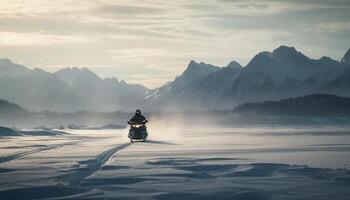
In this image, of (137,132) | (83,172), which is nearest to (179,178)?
(83,172)

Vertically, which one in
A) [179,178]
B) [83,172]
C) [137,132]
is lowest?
[179,178]

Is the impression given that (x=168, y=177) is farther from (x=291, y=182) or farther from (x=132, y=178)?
(x=291, y=182)

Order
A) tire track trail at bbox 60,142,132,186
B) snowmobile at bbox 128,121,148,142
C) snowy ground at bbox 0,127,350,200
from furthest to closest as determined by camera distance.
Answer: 1. snowmobile at bbox 128,121,148,142
2. tire track trail at bbox 60,142,132,186
3. snowy ground at bbox 0,127,350,200

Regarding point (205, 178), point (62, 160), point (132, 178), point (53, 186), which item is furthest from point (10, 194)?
point (62, 160)

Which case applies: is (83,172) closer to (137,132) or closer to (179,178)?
(179,178)

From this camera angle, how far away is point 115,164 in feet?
100

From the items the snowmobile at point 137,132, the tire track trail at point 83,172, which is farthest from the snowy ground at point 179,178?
the snowmobile at point 137,132

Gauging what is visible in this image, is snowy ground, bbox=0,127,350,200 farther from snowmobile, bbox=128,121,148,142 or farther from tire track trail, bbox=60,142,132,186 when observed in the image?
snowmobile, bbox=128,121,148,142

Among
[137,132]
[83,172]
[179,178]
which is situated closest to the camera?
[179,178]

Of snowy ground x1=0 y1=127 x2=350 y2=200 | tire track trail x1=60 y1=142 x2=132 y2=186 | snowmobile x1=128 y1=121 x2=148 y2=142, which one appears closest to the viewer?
snowy ground x1=0 y1=127 x2=350 y2=200

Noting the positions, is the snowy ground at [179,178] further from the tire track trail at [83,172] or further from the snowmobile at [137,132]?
the snowmobile at [137,132]

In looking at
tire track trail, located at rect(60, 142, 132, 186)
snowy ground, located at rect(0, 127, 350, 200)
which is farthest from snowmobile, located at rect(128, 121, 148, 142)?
snowy ground, located at rect(0, 127, 350, 200)

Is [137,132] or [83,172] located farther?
[137,132]

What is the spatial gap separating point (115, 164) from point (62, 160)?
14.9 feet
